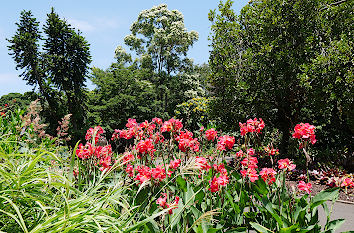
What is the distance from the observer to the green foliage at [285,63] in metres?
6.47

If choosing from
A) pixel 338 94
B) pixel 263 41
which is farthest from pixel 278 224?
pixel 263 41

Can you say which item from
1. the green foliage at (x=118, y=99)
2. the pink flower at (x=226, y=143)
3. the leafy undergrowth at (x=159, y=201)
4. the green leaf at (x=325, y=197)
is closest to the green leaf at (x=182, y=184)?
the leafy undergrowth at (x=159, y=201)

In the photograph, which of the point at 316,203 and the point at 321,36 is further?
the point at 321,36

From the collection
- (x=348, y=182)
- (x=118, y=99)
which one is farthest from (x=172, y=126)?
(x=118, y=99)

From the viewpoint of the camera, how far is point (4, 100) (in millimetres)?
31953

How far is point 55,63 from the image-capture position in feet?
53.4

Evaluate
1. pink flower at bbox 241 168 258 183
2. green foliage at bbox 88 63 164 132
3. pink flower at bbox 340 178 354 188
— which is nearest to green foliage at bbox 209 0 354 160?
pink flower at bbox 340 178 354 188

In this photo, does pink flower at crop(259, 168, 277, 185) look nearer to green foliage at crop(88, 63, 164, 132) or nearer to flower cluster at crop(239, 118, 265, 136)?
flower cluster at crop(239, 118, 265, 136)

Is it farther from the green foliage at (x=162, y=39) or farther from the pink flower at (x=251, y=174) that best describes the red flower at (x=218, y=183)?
the green foliage at (x=162, y=39)

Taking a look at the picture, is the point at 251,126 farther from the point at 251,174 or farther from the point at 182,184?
the point at 182,184

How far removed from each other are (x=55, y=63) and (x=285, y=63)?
47.4 ft

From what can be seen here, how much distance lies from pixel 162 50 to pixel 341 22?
50.7 feet

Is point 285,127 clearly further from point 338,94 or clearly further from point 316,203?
point 316,203

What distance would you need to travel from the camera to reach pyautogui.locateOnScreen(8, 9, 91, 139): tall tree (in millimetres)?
15859
